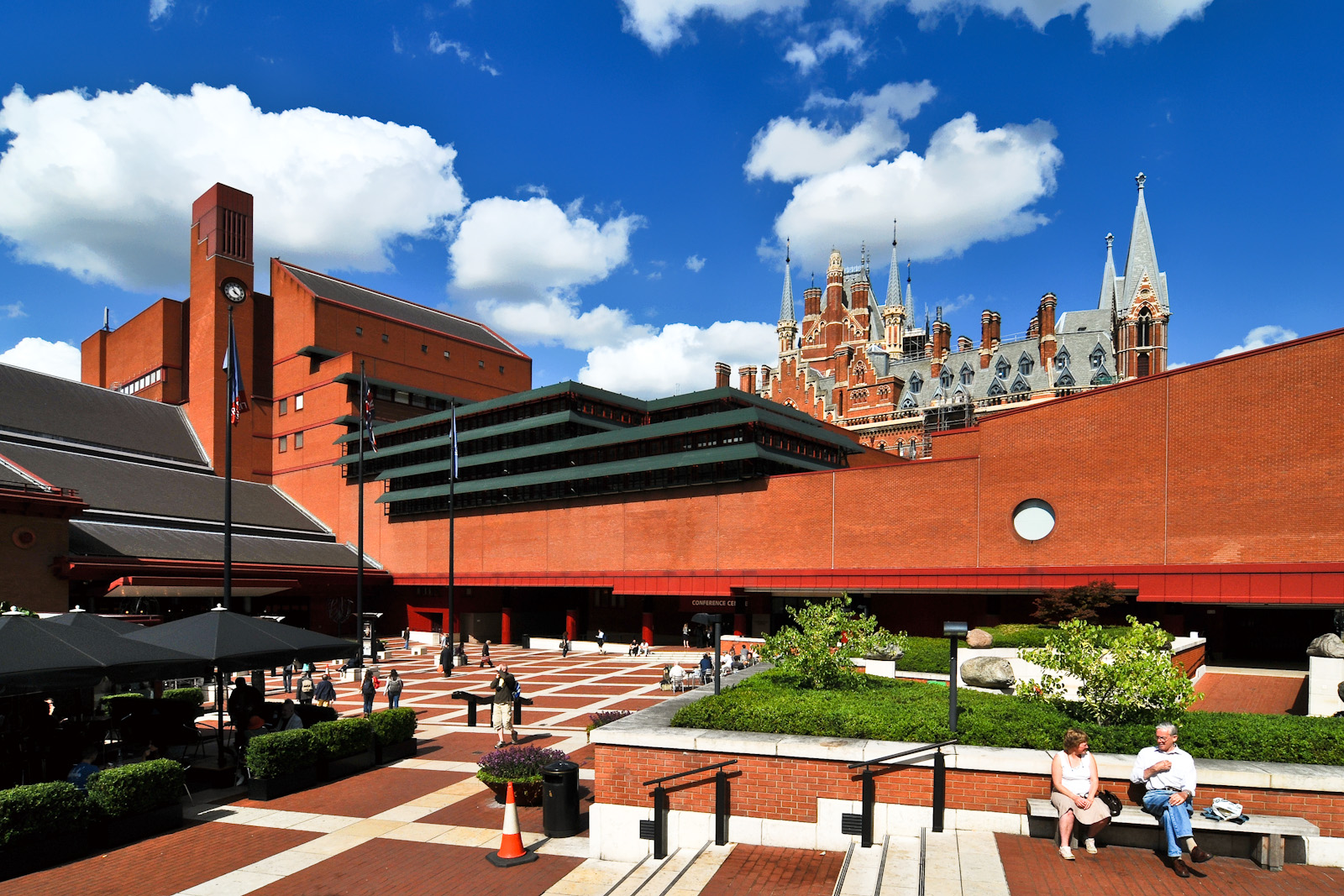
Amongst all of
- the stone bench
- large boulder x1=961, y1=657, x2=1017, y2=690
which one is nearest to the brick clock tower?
large boulder x1=961, y1=657, x2=1017, y2=690

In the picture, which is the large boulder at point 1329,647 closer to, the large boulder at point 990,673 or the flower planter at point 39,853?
the large boulder at point 990,673

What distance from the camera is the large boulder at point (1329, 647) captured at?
19.2m

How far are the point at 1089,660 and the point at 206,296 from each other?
2801 inches

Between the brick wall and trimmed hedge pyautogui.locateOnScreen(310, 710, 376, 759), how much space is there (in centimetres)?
705

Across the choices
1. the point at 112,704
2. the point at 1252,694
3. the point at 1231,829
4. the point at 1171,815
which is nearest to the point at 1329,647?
the point at 1252,694

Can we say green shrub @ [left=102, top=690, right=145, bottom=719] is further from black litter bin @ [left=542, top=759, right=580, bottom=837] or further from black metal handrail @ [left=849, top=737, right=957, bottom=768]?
black metal handrail @ [left=849, top=737, right=957, bottom=768]

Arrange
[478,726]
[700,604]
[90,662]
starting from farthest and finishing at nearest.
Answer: [700,604]
[478,726]
[90,662]

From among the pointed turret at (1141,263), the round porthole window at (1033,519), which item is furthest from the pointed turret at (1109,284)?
the round porthole window at (1033,519)

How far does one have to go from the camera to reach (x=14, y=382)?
55906 millimetres

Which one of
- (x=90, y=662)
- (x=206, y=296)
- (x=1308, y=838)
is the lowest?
(x=1308, y=838)

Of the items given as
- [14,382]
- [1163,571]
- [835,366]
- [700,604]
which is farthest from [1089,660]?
[835,366]

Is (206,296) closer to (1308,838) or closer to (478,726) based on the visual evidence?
(478,726)

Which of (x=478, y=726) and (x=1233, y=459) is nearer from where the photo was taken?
(x=478, y=726)

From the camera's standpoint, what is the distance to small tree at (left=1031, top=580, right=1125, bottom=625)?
29469 mm
